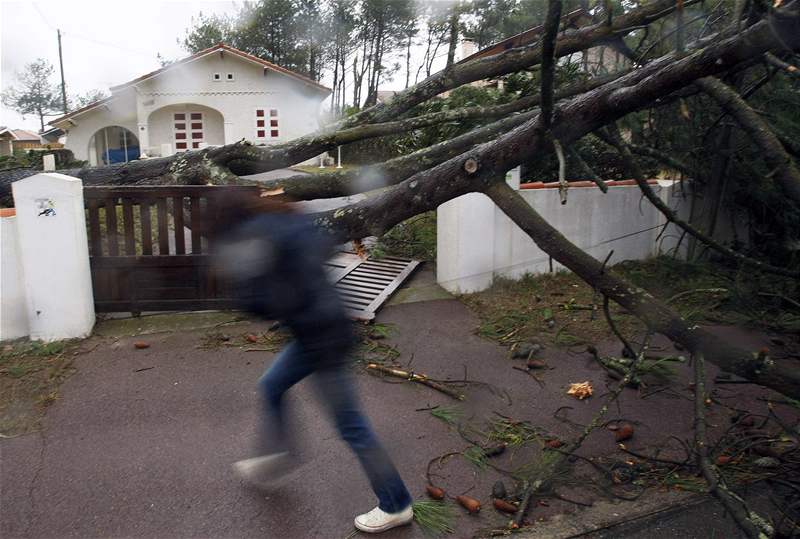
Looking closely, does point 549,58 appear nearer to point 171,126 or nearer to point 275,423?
point 275,423

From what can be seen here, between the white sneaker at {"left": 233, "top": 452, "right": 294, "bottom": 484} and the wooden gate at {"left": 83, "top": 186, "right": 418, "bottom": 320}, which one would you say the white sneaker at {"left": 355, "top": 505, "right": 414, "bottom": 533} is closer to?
the white sneaker at {"left": 233, "top": 452, "right": 294, "bottom": 484}

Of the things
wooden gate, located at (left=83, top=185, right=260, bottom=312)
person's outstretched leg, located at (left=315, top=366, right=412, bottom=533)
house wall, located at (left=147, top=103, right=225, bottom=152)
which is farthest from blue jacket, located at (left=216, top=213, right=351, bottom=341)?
house wall, located at (left=147, top=103, right=225, bottom=152)

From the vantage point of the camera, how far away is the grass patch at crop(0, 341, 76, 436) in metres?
4.10

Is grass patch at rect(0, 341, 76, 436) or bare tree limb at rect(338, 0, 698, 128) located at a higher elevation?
bare tree limb at rect(338, 0, 698, 128)

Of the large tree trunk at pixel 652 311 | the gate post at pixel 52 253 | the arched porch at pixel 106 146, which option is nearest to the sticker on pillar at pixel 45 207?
the gate post at pixel 52 253

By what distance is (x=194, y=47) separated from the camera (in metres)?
16.3

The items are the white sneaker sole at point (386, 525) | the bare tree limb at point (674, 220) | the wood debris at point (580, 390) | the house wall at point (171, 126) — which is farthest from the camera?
the house wall at point (171, 126)

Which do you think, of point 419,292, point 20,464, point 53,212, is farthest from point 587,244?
point 20,464

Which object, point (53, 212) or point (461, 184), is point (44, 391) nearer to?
point (53, 212)

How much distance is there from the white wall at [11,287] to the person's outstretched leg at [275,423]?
324cm

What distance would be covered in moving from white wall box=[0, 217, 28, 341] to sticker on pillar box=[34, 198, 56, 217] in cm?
22

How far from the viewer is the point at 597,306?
6484 millimetres

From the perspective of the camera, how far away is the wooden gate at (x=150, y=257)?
592 cm

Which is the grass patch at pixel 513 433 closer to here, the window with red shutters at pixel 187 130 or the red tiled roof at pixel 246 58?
the red tiled roof at pixel 246 58
